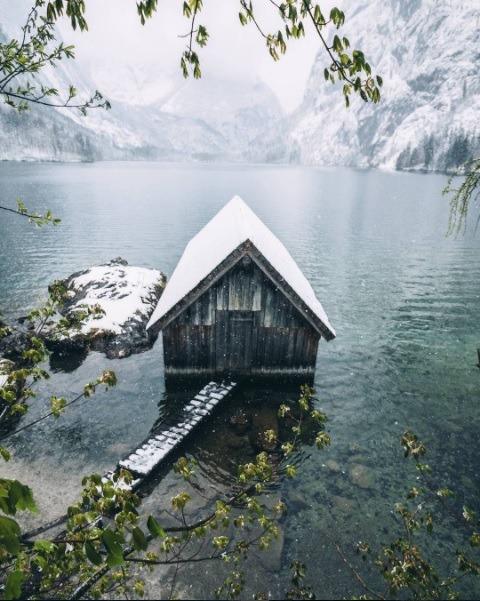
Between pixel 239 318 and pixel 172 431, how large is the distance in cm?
503

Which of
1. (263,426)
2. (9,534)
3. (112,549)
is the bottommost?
(263,426)

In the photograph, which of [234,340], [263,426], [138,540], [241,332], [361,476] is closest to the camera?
[138,540]

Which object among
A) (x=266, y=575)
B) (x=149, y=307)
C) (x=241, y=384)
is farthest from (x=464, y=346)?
(x=149, y=307)

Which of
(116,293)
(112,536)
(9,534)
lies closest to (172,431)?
(112,536)

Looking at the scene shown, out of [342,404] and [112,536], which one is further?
[342,404]

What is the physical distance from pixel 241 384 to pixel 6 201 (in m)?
70.8

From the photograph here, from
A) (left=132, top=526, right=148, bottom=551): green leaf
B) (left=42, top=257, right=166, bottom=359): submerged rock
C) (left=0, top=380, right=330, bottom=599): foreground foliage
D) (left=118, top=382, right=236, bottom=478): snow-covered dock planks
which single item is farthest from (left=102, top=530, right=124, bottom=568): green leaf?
(left=42, top=257, right=166, bottom=359): submerged rock

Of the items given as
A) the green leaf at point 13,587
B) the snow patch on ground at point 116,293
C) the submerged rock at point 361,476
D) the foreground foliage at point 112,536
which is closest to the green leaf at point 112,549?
the foreground foliage at point 112,536

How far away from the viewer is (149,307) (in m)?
23.0

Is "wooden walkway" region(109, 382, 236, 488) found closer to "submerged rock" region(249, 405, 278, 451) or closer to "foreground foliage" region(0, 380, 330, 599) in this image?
"foreground foliage" region(0, 380, 330, 599)

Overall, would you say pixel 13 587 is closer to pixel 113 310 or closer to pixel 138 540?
pixel 138 540

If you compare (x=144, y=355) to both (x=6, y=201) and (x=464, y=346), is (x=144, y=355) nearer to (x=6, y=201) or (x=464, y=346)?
(x=464, y=346)

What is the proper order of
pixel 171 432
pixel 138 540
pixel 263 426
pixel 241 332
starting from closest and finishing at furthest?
1. pixel 138 540
2. pixel 171 432
3. pixel 263 426
4. pixel 241 332

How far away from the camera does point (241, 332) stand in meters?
15.0
